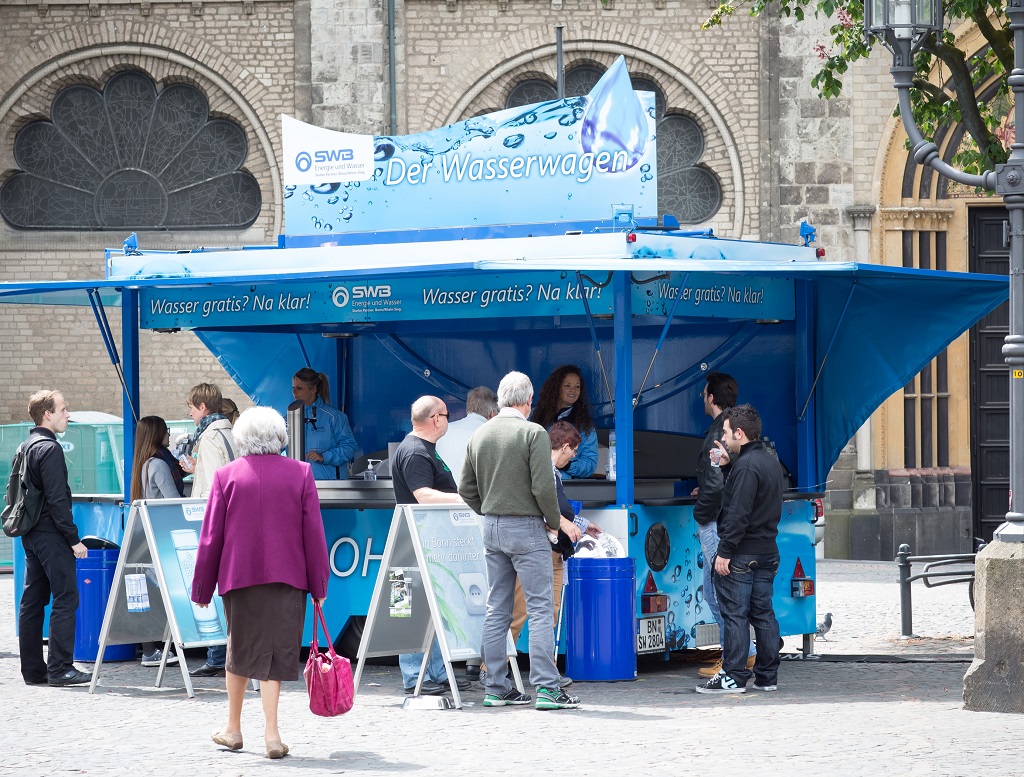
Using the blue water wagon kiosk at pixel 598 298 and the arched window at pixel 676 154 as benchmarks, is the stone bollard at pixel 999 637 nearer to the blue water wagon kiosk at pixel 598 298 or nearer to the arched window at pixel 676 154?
the blue water wagon kiosk at pixel 598 298

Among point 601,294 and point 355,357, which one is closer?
point 601,294

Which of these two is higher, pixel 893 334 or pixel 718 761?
pixel 893 334

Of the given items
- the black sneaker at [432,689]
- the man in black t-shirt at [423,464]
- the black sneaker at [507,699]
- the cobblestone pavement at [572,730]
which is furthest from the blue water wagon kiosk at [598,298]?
the black sneaker at [507,699]

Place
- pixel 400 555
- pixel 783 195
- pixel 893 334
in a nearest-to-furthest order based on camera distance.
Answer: pixel 400 555
pixel 893 334
pixel 783 195

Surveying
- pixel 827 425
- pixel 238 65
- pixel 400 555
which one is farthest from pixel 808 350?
pixel 238 65

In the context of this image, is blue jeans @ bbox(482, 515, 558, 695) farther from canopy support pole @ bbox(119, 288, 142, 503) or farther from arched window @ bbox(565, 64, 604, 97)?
arched window @ bbox(565, 64, 604, 97)

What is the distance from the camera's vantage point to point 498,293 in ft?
35.1

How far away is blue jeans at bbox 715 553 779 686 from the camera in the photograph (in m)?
9.51

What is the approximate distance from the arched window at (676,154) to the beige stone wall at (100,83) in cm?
325

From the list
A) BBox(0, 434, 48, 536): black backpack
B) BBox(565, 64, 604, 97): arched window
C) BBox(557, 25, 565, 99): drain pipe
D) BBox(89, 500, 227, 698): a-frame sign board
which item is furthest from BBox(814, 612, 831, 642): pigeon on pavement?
BBox(565, 64, 604, 97): arched window

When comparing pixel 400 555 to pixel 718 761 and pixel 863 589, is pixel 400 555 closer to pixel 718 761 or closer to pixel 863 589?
pixel 718 761

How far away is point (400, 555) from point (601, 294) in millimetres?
2182

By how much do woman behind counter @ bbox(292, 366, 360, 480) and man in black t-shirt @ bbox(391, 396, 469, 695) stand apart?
292 cm

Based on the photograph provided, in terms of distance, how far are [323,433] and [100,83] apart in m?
10.8
